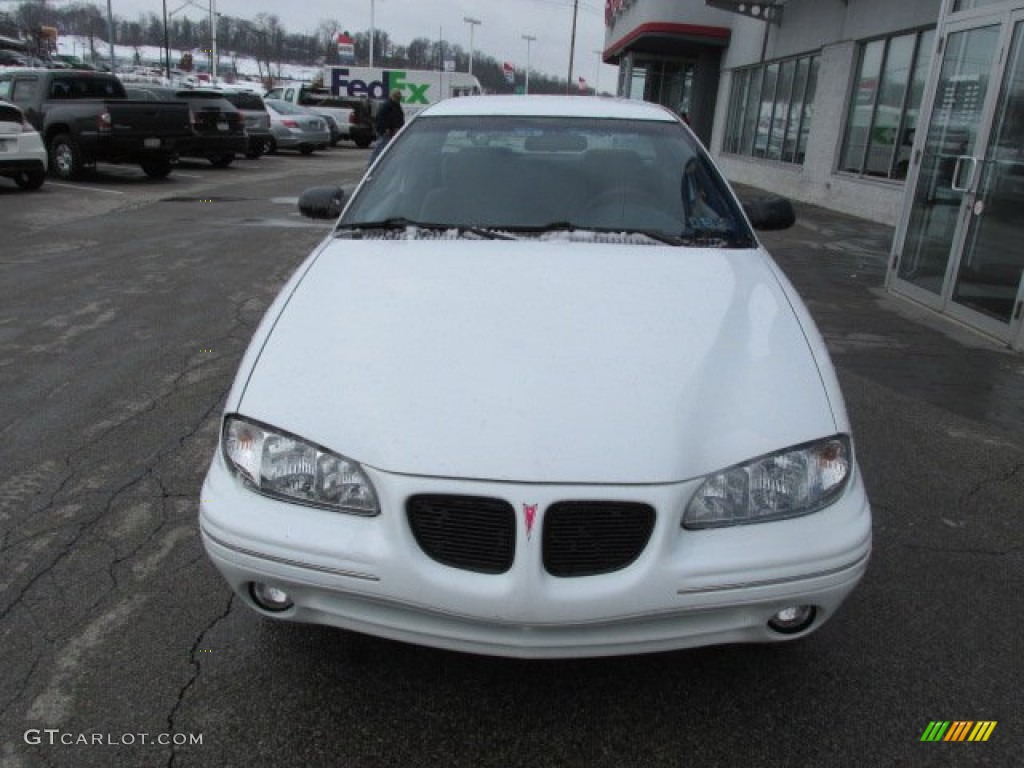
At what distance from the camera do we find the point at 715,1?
17.3 metres

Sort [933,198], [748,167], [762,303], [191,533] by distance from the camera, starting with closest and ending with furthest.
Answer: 1. [762,303]
2. [191,533]
3. [933,198]
4. [748,167]

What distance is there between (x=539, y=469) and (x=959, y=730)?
1463 millimetres

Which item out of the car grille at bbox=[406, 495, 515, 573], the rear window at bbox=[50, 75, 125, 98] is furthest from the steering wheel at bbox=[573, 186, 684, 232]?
the rear window at bbox=[50, 75, 125, 98]

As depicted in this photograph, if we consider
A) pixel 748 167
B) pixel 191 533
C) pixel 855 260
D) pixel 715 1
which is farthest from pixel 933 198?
pixel 748 167

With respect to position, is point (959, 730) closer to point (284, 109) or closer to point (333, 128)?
point (284, 109)

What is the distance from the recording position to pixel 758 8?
18.0 m

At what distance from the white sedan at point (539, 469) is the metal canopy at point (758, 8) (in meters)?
17.1

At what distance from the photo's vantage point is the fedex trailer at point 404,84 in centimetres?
3638

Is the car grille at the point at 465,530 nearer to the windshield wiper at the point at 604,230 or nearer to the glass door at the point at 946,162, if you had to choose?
the windshield wiper at the point at 604,230

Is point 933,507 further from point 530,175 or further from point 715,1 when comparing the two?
point 715,1

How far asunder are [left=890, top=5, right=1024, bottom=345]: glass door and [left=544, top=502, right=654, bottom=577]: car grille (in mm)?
5807

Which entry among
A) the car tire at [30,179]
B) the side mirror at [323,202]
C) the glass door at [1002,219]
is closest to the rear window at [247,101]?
the car tire at [30,179]

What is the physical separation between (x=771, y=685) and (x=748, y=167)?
19.3 meters

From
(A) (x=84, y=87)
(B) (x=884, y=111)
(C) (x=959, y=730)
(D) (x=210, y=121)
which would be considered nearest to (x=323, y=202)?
(C) (x=959, y=730)
